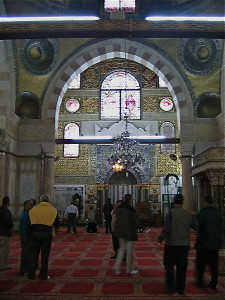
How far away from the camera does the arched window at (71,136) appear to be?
1822cm

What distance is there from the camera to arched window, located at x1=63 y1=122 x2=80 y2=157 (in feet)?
59.8

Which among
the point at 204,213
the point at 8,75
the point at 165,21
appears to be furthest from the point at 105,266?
the point at 8,75

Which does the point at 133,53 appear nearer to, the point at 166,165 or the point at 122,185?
the point at 166,165

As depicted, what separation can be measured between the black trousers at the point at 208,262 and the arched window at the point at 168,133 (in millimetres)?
13753

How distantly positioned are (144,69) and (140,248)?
1220 cm

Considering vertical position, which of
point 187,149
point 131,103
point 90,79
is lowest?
point 187,149

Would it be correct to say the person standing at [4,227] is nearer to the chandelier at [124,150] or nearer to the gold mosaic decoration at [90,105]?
the chandelier at [124,150]

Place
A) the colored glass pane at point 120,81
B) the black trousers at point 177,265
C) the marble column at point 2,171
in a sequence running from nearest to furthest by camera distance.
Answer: the black trousers at point 177,265 → the marble column at point 2,171 → the colored glass pane at point 120,81

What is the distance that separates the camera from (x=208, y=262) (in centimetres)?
440

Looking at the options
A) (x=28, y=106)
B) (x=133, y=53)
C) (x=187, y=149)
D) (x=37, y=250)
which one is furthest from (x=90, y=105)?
(x=37, y=250)

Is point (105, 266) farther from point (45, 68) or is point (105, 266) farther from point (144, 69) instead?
point (144, 69)

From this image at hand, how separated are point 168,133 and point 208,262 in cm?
1395

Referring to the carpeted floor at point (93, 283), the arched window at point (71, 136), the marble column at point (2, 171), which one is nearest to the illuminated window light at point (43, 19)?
the carpeted floor at point (93, 283)

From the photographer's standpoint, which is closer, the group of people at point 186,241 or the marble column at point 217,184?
the group of people at point 186,241
